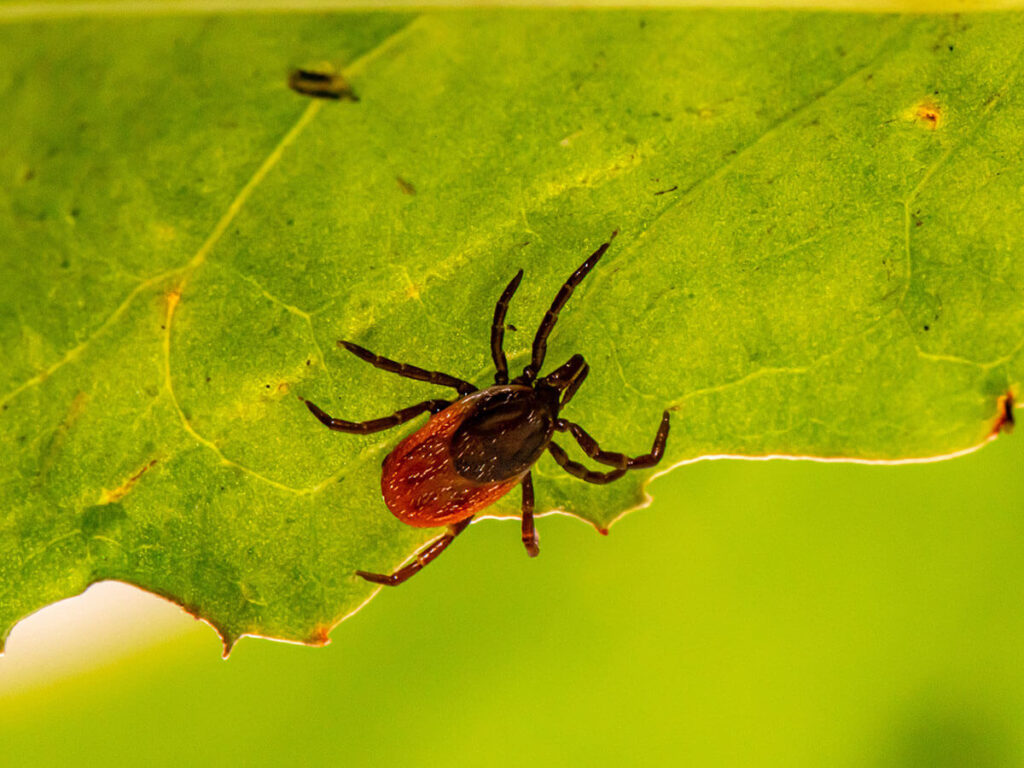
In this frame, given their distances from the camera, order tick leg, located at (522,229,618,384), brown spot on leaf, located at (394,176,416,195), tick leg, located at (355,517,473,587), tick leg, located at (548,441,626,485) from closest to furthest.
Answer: brown spot on leaf, located at (394,176,416,195), tick leg, located at (522,229,618,384), tick leg, located at (548,441,626,485), tick leg, located at (355,517,473,587)

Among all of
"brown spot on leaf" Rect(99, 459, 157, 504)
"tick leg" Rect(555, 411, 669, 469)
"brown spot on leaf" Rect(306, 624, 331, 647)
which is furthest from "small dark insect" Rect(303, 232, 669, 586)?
"brown spot on leaf" Rect(99, 459, 157, 504)

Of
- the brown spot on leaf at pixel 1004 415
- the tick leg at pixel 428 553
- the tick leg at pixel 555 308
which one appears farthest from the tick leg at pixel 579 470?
the brown spot on leaf at pixel 1004 415

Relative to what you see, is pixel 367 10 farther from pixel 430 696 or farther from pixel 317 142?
pixel 430 696

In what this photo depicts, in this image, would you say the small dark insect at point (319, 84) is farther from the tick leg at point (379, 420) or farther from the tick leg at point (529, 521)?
the tick leg at point (529, 521)

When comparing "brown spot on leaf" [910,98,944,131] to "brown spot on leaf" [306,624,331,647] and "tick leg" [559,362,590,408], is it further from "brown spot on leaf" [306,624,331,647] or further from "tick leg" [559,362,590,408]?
"brown spot on leaf" [306,624,331,647]

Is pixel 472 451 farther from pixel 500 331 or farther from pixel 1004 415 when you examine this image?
pixel 1004 415

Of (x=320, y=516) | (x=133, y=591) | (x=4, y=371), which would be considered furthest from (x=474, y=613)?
(x=4, y=371)
